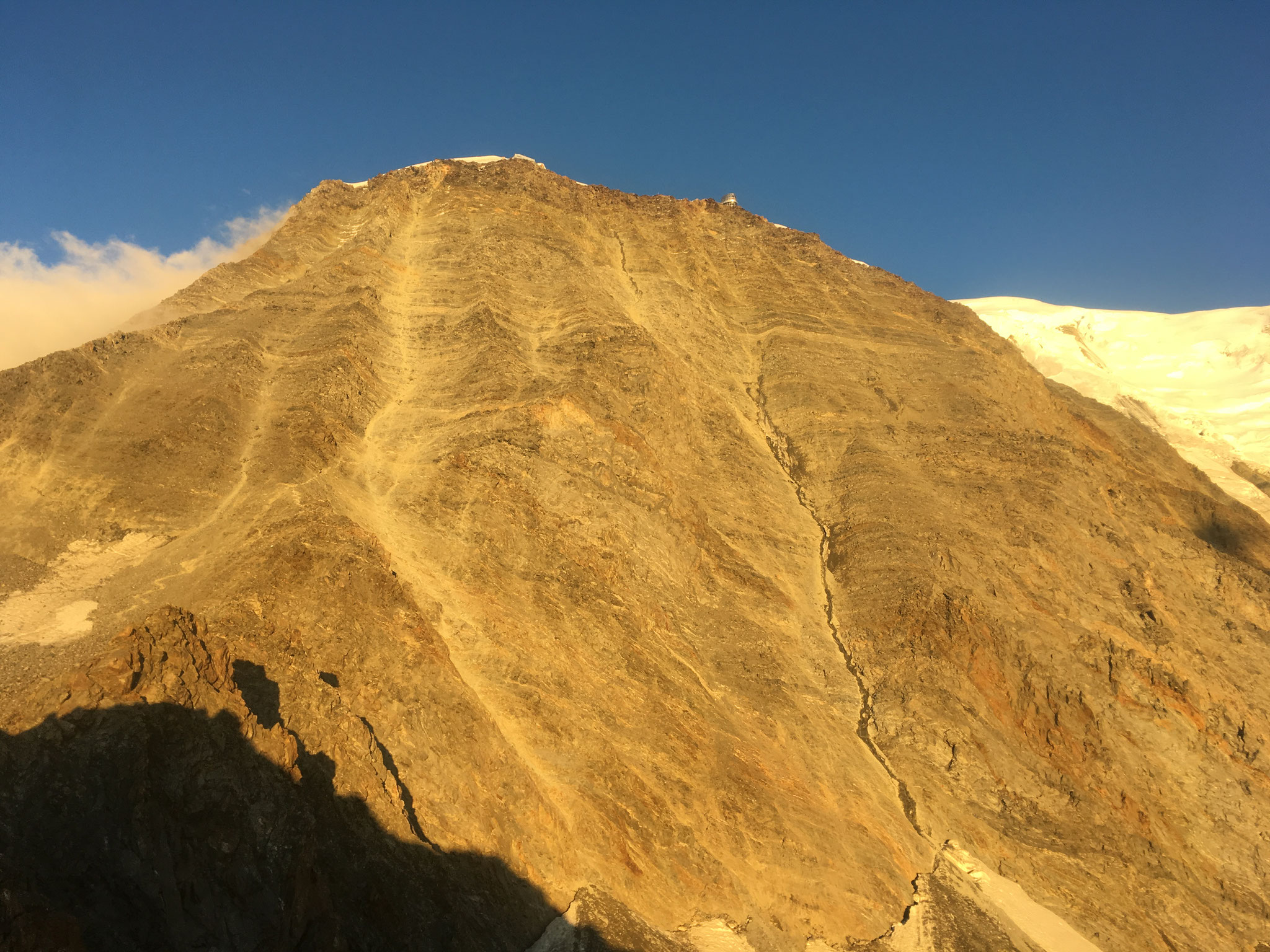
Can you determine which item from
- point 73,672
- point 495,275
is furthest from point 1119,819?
point 495,275

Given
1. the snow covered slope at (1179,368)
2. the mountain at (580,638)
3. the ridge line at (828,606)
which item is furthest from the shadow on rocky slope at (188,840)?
the snow covered slope at (1179,368)

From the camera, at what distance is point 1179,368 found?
76.6 m

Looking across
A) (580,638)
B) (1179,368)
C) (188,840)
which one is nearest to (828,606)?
A: (580,638)

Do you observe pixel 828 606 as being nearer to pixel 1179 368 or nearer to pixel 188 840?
pixel 188 840

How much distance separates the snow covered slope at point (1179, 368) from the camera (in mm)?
57469

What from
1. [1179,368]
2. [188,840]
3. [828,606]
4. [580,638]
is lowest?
[828,606]

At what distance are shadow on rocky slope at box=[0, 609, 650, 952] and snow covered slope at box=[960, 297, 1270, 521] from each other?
56328 millimetres

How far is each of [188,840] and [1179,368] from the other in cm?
9242

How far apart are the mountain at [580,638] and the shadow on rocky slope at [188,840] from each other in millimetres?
53

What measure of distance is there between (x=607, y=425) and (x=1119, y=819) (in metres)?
Answer: 20.9

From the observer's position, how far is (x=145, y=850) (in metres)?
9.45

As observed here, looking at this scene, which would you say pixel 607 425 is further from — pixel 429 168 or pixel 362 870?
pixel 429 168

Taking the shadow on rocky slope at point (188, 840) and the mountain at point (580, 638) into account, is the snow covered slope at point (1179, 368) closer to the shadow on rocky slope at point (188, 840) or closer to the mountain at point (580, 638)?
the mountain at point (580, 638)

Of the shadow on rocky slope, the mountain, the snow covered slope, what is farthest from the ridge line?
the snow covered slope
